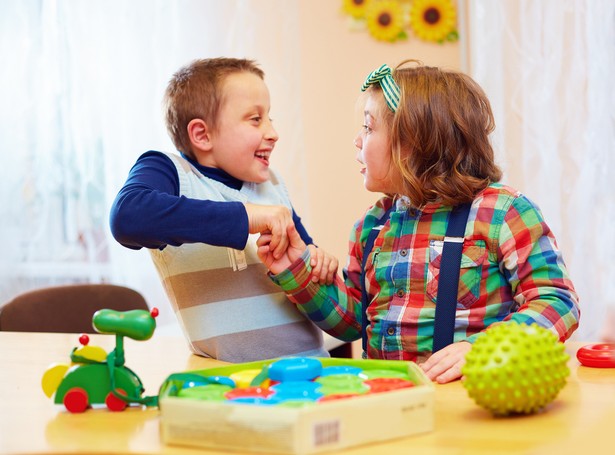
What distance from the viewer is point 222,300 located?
4.53ft

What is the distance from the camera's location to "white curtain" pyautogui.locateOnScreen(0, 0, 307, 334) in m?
2.82

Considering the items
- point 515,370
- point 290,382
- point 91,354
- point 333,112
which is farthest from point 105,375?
point 333,112

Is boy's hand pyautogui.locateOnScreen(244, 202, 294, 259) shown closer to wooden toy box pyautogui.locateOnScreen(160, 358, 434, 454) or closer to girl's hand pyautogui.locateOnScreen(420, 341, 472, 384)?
girl's hand pyautogui.locateOnScreen(420, 341, 472, 384)

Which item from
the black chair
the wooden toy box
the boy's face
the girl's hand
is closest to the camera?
the wooden toy box

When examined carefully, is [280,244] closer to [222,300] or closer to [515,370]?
[222,300]

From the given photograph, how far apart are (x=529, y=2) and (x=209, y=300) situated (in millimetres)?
1638

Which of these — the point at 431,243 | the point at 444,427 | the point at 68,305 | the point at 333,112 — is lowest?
the point at 68,305

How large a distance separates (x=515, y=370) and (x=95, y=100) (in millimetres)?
2322

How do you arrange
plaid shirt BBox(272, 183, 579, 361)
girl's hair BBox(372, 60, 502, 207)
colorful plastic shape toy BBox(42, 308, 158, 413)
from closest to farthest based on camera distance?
colorful plastic shape toy BBox(42, 308, 158, 413)
plaid shirt BBox(272, 183, 579, 361)
girl's hair BBox(372, 60, 502, 207)

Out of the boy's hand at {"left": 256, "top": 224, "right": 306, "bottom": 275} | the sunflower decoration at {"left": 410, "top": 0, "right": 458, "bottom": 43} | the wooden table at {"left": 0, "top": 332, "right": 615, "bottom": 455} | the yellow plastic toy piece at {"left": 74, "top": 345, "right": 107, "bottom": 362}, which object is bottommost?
the wooden table at {"left": 0, "top": 332, "right": 615, "bottom": 455}

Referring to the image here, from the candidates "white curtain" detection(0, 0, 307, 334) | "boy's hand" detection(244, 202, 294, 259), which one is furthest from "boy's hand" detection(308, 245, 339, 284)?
"white curtain" detection(0, 0, 307, 334)

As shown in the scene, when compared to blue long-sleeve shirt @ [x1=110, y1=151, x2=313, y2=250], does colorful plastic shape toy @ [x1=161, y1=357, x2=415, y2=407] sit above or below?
below

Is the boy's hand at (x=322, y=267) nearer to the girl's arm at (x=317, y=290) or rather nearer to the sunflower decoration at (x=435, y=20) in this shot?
the girl's arm at (x=317, y=290)

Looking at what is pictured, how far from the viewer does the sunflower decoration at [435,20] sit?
9.27 feet
